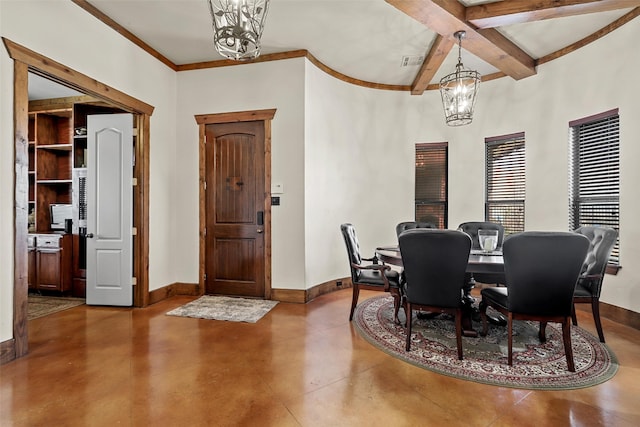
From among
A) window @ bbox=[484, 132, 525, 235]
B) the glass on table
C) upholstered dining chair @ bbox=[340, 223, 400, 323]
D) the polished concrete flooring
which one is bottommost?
the polished concrete flooring

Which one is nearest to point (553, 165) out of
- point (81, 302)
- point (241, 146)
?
point (241, 146)

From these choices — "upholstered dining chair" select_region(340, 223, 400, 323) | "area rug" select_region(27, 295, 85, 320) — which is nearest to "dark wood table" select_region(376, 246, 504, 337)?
"upholstered dining chair" select_region(340, 223, 400, 323)

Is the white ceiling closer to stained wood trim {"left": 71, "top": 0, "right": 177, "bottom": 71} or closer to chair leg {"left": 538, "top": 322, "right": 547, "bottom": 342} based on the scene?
stained wood trim {"left": 71, "top": 0, "right": 177, "bottom": 71}

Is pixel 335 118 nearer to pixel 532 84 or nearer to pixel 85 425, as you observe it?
pixel 532 84

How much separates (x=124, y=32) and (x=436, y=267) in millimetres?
4131

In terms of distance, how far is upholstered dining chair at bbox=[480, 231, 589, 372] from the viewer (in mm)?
2207

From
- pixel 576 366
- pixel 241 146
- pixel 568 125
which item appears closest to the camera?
pixel 576 366

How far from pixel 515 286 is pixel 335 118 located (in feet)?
11.1

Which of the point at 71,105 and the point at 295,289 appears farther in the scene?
the point at 71,105

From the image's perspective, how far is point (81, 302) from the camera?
14.1 ft

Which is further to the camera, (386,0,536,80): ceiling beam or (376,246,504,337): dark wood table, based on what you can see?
(386,0,536,80): ceiling beam

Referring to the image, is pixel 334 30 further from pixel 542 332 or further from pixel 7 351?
pixel 7 351

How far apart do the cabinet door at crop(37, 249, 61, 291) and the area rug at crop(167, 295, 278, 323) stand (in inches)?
80.2

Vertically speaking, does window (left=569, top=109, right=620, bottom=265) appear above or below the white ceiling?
below
